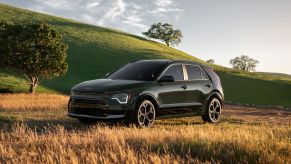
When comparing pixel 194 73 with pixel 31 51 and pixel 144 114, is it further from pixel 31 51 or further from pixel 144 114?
pixel 31 51

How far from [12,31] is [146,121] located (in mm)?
31062

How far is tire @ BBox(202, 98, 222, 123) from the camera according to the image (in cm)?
1620

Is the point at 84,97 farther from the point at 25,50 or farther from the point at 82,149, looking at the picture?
the point at 25,50

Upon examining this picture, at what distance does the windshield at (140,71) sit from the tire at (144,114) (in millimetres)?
883

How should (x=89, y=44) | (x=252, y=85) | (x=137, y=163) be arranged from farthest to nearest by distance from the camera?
(x=89, y=44) → (x=252, y=85) → (x=137, y=163)

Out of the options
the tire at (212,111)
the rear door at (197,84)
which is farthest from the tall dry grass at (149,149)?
the tire at (212,111)

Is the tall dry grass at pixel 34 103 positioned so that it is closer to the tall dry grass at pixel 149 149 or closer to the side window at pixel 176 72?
the side window at pixel 176 72

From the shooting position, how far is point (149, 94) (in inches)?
548

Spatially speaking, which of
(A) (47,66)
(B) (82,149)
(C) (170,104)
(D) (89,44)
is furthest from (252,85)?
(B) (82,149)

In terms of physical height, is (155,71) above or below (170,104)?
above

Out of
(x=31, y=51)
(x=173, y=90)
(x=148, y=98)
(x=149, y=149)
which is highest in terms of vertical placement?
(x=31, y=51)

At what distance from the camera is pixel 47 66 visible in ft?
134

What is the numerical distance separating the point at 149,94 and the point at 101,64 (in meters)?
54.0

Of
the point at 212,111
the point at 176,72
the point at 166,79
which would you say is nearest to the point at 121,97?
the point at 166,79
